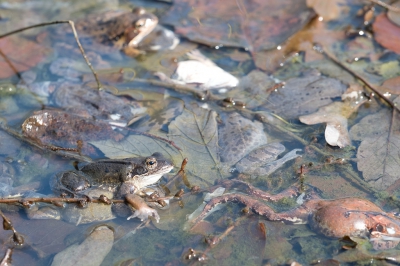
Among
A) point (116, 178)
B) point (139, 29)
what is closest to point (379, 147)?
point (116, 178)

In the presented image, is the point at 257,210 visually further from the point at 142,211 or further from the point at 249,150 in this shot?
the point at 142,211

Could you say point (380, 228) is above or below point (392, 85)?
above

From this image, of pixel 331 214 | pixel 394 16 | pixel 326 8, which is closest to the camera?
pixel 331 214

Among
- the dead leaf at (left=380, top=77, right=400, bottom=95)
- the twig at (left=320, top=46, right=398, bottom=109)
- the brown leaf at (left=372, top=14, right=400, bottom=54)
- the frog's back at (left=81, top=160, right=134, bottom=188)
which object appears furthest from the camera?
the brown leaf at (left=372, top=14, right=400, bottom=54)

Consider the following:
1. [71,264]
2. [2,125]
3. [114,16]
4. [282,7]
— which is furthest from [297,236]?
[114,16]

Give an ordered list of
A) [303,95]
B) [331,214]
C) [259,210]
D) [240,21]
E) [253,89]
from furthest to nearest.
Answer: [240,21] < [253,89] < [303,95] < [259,210] < [331,214]

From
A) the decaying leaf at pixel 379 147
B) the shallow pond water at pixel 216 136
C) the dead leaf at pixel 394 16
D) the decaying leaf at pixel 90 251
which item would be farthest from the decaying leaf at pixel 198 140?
the dead leaf at pixel 394 16

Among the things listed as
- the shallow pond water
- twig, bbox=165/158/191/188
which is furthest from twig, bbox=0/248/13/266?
twig, bbox=165/158/191/188

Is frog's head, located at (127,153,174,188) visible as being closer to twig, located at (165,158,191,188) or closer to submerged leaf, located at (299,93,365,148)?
twig, located at (165,158,191,188)
